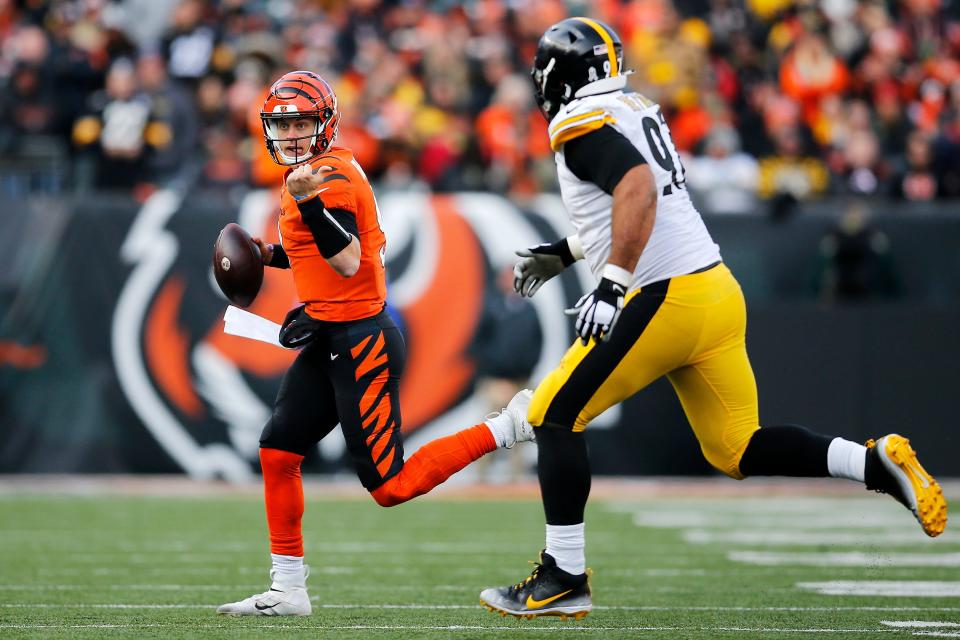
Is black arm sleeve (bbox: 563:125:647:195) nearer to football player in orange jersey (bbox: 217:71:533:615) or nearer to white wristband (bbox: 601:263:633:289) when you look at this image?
white wristband (bbox: 601:263:633:289)

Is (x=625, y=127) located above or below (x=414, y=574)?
above

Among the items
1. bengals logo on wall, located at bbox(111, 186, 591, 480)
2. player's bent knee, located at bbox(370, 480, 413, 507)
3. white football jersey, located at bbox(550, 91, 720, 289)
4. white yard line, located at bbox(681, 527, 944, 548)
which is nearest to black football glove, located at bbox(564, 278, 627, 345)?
white football jersey, located at bbox(550, 91, 720, 289)

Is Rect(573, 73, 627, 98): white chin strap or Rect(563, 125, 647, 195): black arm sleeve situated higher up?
Rect(573, 73, 627, 98): white chin strap

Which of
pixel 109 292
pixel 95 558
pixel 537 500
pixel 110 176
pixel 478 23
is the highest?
pixel 478 23

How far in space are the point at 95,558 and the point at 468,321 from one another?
4.50 meters

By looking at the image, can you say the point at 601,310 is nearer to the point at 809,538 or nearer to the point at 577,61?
the point at 577,61

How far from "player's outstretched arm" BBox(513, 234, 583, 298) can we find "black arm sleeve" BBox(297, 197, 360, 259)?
778 millimetres

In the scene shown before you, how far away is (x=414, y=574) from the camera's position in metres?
6.22

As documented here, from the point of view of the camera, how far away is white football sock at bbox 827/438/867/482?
4.72 meters

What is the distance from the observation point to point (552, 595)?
15.5 ft

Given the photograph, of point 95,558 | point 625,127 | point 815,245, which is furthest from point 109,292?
point 625,127

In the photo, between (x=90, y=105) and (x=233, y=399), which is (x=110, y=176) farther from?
(x=233, y=399)

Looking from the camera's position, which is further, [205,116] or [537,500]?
[205,116]

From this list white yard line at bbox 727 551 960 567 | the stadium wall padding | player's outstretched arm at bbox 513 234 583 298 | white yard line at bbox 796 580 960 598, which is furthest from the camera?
the stadium wall padding
